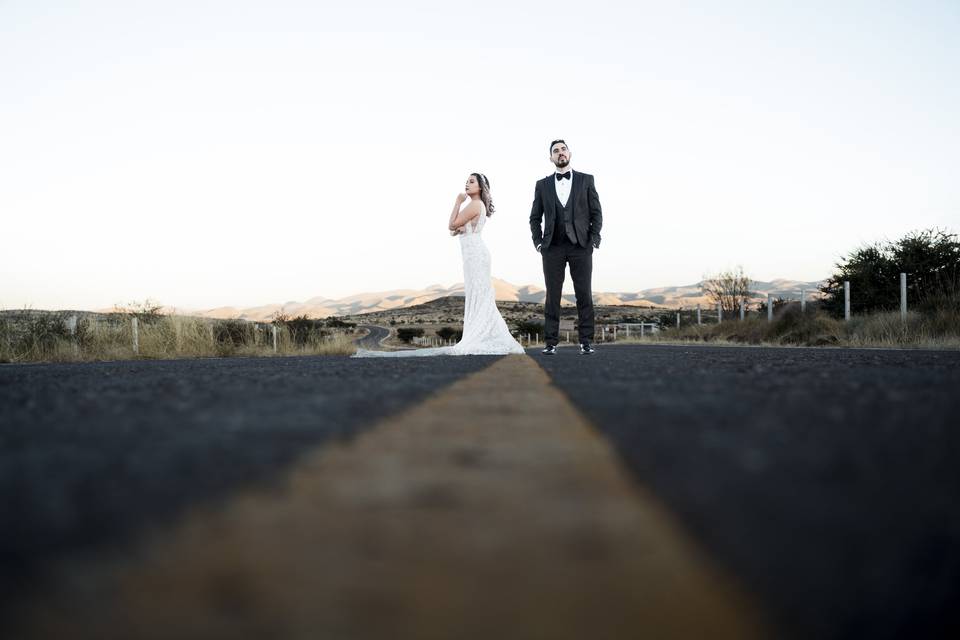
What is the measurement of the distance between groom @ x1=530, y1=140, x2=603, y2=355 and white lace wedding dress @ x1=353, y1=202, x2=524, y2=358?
0.98 metres

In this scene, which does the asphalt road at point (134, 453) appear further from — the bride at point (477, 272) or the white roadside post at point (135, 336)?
the white roadside post at point (135, 336)

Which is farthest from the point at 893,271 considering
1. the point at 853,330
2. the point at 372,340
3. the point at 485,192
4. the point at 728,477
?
the point at 372,340

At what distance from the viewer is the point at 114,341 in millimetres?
14922

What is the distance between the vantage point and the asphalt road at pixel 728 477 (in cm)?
65

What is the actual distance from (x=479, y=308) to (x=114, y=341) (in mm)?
9316

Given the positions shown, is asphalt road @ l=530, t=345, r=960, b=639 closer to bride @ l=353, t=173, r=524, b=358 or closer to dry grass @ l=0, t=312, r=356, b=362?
bride @ l=353, t=173, r=524, b=358

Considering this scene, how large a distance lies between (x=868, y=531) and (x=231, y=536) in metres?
0.69

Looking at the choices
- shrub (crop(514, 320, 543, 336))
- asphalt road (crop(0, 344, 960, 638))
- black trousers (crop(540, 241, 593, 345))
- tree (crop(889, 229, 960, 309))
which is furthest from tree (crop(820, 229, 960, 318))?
shrub (crop(514, 320, 543, 336))

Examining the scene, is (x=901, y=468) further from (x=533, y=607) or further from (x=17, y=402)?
(x=17, y=402)

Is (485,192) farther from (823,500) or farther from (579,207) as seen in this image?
(823,500)

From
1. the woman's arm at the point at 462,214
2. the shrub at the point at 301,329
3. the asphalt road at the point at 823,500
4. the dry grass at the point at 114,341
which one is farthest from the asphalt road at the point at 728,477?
the shrub at the point at 301,329

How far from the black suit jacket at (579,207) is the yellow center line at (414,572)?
7859 millimetres

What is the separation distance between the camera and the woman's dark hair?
A: 403 inches

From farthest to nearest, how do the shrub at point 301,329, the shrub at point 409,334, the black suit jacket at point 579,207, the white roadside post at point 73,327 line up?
the shrub at point 409,334 → the shrub at point 301,329 → the white roadside post at point 73,327 → the black suit jacket at point 579,207
